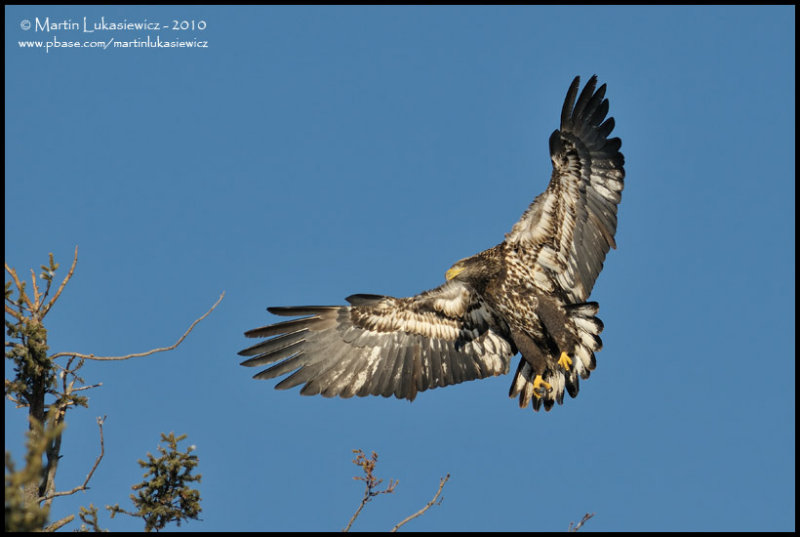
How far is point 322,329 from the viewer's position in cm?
1250

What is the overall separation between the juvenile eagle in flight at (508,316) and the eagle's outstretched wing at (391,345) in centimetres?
1

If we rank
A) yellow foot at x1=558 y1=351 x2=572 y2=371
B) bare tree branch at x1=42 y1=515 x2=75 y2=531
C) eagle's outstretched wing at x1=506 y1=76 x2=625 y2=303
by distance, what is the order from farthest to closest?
1. eagle's outstretched wing at x1=506 y1=76 x2=625 y2=303
2. yellow foot at x1=558 y1=351 x2=572 y2=371
3. bare tree branch at x1=42 y1=515 x2=75 y2=531

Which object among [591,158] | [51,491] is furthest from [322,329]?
[51,491]

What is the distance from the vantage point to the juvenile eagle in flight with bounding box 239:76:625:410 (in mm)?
11297

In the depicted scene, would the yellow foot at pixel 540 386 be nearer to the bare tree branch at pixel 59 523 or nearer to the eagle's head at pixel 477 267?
the eagle's head at pixel 477 267

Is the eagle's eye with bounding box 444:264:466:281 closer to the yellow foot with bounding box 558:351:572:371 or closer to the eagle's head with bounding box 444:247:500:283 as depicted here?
the eagle's head with bounding box 444:247:500:283

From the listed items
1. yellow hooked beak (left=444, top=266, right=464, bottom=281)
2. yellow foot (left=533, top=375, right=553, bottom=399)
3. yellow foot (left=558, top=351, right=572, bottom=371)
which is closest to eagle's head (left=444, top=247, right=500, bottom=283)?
yellow hooked beak (left=444, top=266, right=464, bottom=281)

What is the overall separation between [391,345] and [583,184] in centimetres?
347

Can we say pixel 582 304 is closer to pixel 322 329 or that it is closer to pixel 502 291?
pixel 502 291

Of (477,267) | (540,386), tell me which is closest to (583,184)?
(477,267)

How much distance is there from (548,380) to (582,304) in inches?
46.7

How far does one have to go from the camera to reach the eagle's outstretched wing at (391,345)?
40.1 feet

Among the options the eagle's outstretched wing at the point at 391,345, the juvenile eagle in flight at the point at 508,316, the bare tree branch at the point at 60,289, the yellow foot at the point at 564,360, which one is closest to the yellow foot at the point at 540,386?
the juvenile eagle in flight at the point at 508,316

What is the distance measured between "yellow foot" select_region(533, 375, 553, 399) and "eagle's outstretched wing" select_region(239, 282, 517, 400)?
2.57 ft
